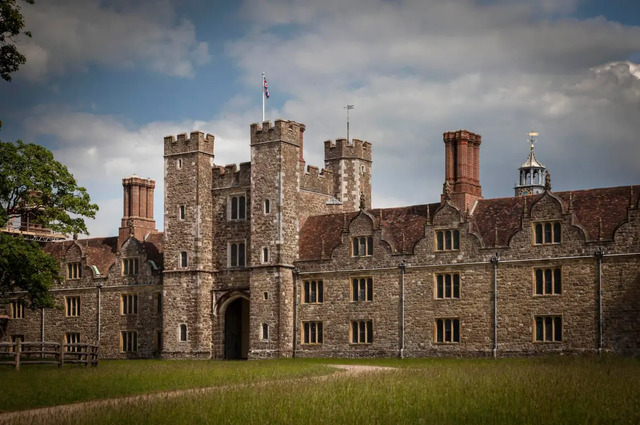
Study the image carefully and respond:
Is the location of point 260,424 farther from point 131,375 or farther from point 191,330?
point 191,330

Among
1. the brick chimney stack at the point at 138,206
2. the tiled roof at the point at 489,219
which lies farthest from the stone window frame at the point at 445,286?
the brick chimney stack at the point at 138,206

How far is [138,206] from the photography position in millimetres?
64375

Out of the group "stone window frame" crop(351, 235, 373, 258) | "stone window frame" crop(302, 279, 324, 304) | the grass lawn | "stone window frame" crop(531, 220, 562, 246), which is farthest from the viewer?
"stone window frame" crop(302, 279, 324, 304)

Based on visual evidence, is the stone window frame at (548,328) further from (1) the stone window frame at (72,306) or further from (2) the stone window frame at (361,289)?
(1) the stone window frame at (72,306)

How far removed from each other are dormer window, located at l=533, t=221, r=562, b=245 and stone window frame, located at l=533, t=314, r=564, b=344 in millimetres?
3290

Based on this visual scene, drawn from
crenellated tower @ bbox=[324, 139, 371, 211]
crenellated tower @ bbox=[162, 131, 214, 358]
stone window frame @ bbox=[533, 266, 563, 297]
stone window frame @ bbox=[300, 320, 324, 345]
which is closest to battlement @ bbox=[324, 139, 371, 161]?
crenellated tower @ bbox=[324, 139, 371, 211]

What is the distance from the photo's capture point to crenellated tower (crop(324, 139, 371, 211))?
191 feet

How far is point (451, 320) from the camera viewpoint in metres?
47.9

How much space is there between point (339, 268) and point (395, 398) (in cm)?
2729

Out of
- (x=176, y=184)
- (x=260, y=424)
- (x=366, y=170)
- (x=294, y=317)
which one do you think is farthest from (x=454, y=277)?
(x=260, y=424)

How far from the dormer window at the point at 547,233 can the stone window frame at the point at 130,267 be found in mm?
24630

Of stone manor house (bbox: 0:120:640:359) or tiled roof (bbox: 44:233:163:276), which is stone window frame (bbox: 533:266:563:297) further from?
tiled roof (bbox: 44:233:163:276)

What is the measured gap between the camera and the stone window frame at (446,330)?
4775cm

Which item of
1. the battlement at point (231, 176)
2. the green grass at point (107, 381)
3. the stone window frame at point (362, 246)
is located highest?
the battlement at point (231, 176)
